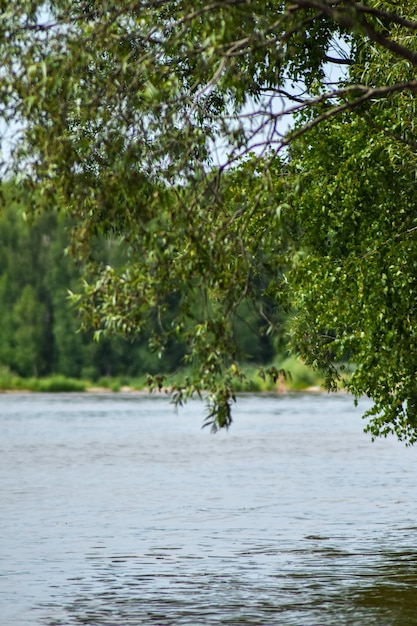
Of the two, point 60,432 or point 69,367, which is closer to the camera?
point 60,432

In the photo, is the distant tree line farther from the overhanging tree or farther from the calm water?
the overhanging tree

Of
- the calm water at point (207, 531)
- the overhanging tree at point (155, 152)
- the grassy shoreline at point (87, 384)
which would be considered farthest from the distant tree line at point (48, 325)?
the overhanging tree at point (155, 152)

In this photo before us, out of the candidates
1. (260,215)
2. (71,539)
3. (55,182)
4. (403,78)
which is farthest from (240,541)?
(55,182)

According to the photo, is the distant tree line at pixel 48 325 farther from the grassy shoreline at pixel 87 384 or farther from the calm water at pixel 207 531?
the calm water at pixel 207 531

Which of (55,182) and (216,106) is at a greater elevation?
(216,106)

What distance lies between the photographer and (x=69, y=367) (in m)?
106

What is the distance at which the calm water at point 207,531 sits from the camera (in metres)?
16.6

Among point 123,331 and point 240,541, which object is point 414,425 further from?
point 123,331

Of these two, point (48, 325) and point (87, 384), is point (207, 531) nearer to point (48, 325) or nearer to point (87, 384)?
point (87, 384)

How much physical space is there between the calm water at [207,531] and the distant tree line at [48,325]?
164 feet

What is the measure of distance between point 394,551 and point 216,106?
24.3ft

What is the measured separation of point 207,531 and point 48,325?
8436cm

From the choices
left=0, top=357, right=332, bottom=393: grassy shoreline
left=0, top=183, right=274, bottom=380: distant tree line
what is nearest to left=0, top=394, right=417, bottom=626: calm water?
left=0, top=357, right=332, bottom=393: grassy shoreline

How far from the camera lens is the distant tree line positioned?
10469 centimetres
